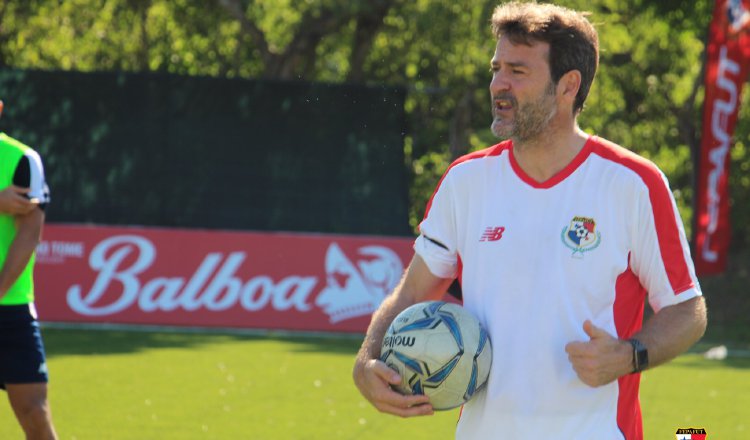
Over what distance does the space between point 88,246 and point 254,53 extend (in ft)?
32.3

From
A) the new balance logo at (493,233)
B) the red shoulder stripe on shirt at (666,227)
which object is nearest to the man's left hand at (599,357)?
the red shoulder stripe on shirt at (666,227)

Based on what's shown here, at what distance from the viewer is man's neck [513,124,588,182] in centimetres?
365

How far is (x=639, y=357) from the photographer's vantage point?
3410mm

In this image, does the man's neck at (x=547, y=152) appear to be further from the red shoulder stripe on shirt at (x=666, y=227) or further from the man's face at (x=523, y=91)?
the red shoulder stripe on shirt at (x=666, y=227)

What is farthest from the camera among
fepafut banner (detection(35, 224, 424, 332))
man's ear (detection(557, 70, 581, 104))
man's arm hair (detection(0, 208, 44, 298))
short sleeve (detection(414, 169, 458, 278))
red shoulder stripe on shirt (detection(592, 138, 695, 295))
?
fepafut banner (detection(35, 224, 424, 332))

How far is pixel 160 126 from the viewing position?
50.1ft

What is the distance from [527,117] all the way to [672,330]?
0.70 m

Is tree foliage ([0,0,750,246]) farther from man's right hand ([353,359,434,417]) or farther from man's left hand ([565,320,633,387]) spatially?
man's left hand ([565,320,633,387])

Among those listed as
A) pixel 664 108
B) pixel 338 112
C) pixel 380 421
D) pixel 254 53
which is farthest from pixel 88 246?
pixel 664 108

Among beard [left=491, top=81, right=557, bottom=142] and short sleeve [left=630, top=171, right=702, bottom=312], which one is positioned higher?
beard [left=491, top=81, right=557, bottom=142]

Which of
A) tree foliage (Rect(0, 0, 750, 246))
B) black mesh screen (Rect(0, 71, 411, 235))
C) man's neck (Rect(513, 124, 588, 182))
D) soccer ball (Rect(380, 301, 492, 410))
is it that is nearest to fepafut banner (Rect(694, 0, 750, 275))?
black mesh screen (Rect(0, 71, 411, 235))

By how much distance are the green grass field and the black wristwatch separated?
536 centimetres

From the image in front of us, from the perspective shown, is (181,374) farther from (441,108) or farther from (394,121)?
(441,108)

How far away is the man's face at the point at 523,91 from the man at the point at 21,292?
3342 millimetres
